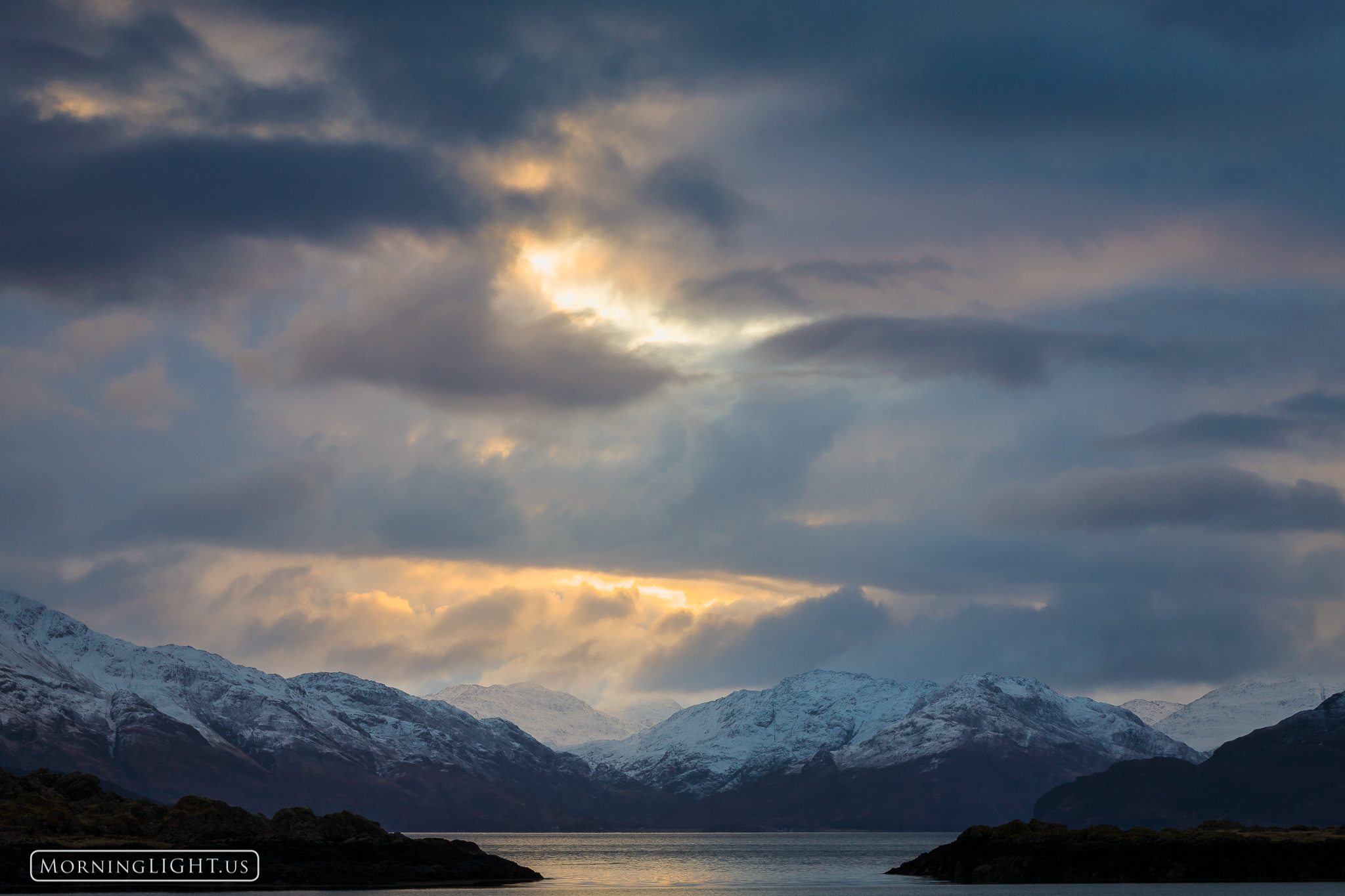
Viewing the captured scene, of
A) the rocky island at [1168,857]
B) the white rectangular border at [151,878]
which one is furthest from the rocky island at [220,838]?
the rocky island at [1168,857]

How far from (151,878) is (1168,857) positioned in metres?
128

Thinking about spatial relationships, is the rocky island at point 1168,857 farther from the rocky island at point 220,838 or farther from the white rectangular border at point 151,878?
the white rectangular border at point 151,878

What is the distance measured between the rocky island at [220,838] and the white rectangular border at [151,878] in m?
0.69

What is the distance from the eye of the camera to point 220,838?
165625 mm

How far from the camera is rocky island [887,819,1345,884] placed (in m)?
172

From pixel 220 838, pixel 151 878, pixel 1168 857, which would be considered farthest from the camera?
pixel 1168 857

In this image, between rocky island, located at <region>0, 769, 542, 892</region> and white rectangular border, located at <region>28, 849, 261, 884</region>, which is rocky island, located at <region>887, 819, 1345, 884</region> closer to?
rocky island, located at <region>0, 769, 542, 892</region>

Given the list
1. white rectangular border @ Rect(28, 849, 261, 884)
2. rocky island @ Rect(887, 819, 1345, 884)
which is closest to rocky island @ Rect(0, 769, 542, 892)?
white rectangular border @ Rect(28, 849, 261, 884)

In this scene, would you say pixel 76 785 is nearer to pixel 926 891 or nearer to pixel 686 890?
pixel 686 890

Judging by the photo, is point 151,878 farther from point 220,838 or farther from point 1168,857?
point 1168,857

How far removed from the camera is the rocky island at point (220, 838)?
15450 centimetres

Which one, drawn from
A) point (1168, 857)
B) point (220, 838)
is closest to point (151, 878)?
point (220, 838)

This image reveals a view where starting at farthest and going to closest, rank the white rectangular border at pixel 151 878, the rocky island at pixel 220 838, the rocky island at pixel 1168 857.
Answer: the rocky island at pixel 1168 857 < the rocky island at pixel 220 838 < the white rectangular border at pixel 151 878

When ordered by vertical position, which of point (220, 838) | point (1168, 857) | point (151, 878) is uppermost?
point (220, 838)
